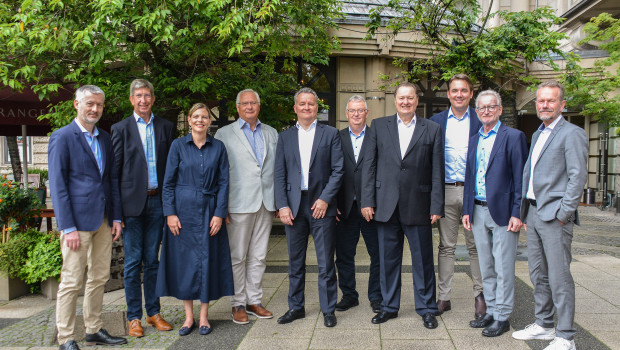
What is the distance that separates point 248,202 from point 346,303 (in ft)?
4.90

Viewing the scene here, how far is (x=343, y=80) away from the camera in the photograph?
11.9 m

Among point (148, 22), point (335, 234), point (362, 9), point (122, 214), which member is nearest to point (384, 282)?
point (335, 234)

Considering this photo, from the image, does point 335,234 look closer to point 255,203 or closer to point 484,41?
point 255,203

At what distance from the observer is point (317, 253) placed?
4555 millimetres

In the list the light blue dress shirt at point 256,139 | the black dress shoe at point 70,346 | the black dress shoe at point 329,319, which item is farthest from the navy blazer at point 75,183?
the black dress shoe at point 329,319

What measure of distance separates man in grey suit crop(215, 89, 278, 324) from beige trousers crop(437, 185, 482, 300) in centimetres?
177

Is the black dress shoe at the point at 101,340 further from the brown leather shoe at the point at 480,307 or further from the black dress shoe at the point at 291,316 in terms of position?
the brown leather shoe at the point at 480,307

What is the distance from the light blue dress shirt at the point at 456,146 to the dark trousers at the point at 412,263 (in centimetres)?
62

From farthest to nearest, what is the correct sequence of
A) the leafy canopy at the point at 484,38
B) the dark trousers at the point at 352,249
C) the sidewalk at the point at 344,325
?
the leafy canopy at the point at 484,38 < the dark trousers at the point at 352,249 < the sidewalk at the point at 344,325

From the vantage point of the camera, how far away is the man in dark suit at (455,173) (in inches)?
181

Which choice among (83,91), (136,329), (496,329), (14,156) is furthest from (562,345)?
(14,156)

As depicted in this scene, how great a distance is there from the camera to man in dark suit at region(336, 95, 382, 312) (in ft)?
15.6

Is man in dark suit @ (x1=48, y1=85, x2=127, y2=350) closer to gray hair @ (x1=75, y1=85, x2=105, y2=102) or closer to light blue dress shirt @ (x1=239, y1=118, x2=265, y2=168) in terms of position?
gray hair @ (x1=75, y1=85, x2=105, y2=102)

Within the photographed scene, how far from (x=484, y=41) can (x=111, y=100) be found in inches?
234
